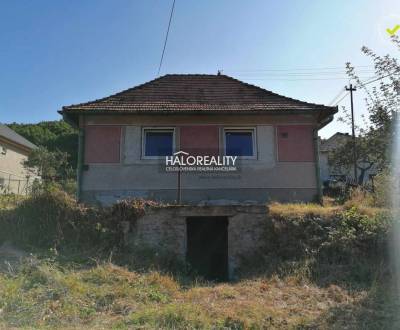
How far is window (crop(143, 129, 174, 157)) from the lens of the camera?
39.7ft

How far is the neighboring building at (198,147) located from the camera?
11.7m

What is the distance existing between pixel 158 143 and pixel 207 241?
357cm

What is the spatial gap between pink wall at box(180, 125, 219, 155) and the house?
618 inches

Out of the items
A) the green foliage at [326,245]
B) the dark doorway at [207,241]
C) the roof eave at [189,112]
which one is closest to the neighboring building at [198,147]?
the roof eave at [189,112]

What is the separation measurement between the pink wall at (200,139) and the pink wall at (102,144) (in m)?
2.11

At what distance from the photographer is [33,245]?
8844mm

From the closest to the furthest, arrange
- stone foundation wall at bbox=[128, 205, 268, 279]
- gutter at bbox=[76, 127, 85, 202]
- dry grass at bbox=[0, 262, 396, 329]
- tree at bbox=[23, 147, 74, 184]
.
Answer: dry grass at bbox=[0, 262, 396, 329] → stone foundation wall at bbox=[128, 205, 268, 279] → gutter at bbox=[76, 127, 85, 202] → tree at bbox=[23, 147, 74, 184]

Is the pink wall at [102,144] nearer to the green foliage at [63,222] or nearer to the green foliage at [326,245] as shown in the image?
the green foliage at [63,222]

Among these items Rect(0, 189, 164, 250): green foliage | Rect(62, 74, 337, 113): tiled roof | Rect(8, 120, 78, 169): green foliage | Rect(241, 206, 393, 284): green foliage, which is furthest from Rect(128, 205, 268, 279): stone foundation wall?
Rect(8, 120, 78, 169): green foliage

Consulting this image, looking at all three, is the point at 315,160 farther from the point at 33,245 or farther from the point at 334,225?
the point at 33,245

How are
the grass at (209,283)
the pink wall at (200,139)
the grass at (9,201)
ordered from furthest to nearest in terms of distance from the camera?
the pink wall at (200,139) < the grass at (9,201) < the grass at (209,283)

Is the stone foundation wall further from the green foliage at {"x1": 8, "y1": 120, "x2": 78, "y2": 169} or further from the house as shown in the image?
the green foliage at {"x1": 8, "y1": 120, "x2": 78, "y2": 169}

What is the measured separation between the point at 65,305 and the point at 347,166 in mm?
25334

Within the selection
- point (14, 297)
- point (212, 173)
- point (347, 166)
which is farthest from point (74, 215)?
point (347, 166)
